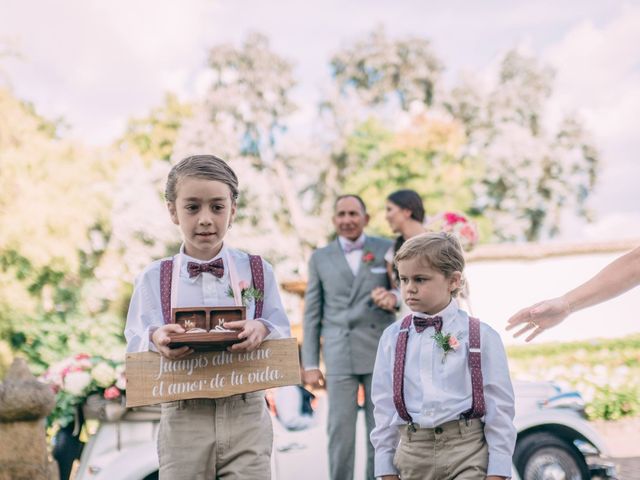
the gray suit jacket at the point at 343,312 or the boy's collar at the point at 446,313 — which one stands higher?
the gray suit jacket at the point at 343,312

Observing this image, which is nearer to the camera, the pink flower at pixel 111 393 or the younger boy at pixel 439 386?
the younger boy at pixel 439 386

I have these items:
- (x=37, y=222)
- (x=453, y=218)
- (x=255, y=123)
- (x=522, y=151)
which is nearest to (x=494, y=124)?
(x=522, y=151)

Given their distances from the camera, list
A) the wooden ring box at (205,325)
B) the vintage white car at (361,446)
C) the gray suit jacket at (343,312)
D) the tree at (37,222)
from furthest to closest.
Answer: the tree at (37,222)
the gray suit jacket at (343,312)
the vintage white car at (361,446)
the wooden ring box at (205,325)

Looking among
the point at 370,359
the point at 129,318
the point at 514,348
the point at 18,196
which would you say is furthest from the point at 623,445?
the point at 18,196

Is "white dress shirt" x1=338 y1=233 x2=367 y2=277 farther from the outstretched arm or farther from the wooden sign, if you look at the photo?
the wooden sign

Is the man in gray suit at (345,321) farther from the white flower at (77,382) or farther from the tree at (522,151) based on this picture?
the tree at (522,151)

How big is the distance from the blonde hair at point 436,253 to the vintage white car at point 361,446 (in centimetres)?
247

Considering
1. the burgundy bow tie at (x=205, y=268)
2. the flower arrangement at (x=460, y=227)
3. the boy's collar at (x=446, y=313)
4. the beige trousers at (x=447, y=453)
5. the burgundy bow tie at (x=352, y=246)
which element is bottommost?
the beige trousers at (x=447, y=453)

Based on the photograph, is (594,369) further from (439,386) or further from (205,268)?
(205,268)

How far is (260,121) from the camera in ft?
102

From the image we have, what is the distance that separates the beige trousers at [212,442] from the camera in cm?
280

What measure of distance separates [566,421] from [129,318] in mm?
3946

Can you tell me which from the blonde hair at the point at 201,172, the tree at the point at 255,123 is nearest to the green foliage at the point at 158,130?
the tree at the point at 255,123

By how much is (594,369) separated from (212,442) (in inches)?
353
